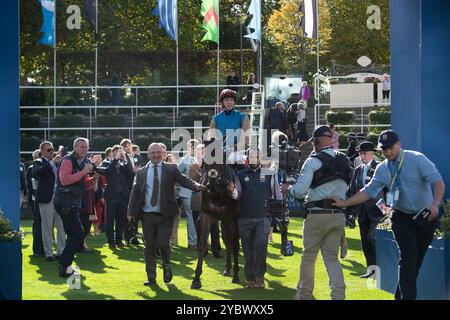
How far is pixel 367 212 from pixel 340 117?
811 inches

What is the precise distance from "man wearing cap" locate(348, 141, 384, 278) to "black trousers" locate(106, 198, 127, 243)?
5.63 metres

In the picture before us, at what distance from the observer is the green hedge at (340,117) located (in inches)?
1380

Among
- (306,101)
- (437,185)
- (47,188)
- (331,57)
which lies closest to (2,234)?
(437,185)

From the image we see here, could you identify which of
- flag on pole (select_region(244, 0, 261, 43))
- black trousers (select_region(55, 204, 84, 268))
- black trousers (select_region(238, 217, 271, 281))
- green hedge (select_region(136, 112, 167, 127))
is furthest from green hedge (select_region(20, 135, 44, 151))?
black trousers (select_region(238, 217, 271, 281))

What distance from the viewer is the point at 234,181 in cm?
1448

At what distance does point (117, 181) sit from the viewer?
2000 centimetres

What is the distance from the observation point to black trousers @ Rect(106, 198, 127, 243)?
2008 cm

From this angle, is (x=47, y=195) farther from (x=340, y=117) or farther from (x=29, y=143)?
(x=340, y=117)

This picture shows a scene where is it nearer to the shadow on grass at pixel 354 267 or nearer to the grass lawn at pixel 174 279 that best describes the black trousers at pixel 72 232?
the grass lawn at pixel 174 279

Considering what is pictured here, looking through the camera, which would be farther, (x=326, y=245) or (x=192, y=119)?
(x=192, y=119)

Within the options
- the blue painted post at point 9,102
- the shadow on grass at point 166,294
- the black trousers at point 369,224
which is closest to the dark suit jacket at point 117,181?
the shadow on grass at point 166,294

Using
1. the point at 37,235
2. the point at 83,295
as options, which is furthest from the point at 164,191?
the point at 37,235

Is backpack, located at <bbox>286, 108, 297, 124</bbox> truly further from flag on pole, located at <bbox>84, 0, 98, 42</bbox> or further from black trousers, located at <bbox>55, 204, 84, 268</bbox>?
black trousers, located at <bbox>55, 204, 84, 268</bbox>

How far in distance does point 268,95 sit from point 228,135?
26.8m
